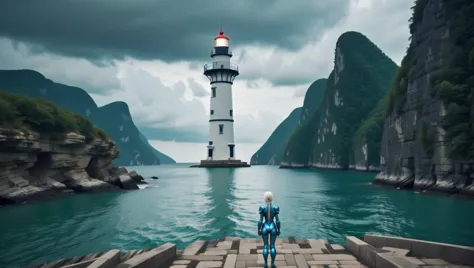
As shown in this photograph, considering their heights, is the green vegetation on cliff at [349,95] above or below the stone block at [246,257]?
above

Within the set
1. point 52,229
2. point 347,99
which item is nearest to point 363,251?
point 52,229

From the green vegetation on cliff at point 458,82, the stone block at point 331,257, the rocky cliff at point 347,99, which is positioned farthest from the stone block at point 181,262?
the rocky cliff at point 347,99

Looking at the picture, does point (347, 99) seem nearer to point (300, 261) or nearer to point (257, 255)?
point (257, 255)

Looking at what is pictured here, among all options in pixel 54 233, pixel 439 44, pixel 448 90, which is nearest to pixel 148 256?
pixel 54 233

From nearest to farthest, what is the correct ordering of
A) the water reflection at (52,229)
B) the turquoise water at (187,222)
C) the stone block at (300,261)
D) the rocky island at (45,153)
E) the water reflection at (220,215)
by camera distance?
1. the stone block at (300,261)
2. the water reflection at (52,229)
3. the turquoise water at (187,222)
4. the water reflection at (220,215)
5. the rocky island at (45,153)

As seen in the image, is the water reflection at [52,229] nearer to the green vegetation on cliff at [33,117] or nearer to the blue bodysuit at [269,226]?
the green vegetation on cliff at [33,117]

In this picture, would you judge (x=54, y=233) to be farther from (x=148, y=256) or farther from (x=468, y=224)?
(x=468, y=224)
